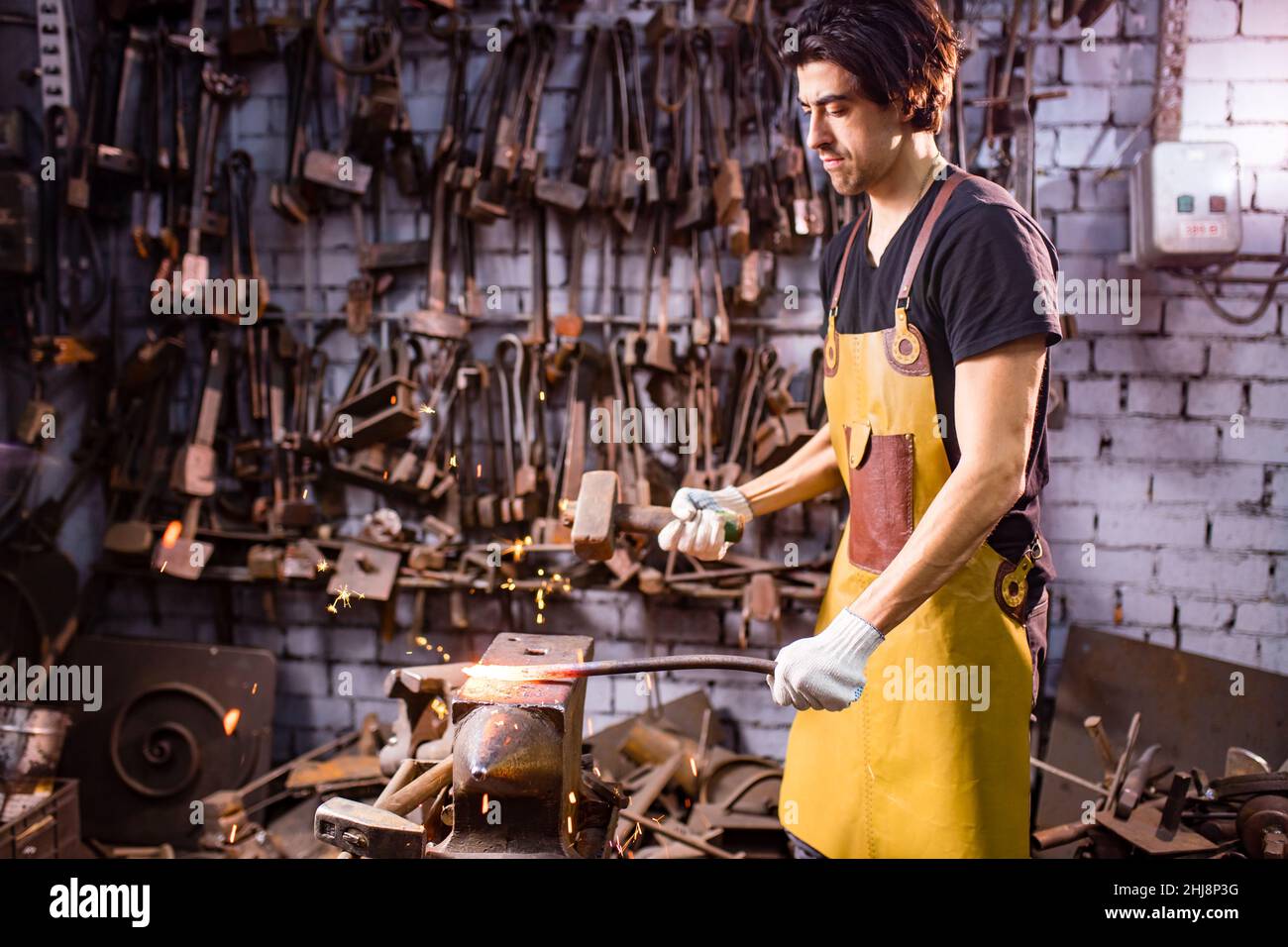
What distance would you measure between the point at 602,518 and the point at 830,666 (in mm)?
510

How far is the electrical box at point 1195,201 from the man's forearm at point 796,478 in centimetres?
171

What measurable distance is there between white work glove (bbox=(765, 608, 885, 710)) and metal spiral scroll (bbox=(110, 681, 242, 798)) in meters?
2.76

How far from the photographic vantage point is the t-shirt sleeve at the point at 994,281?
1.46 meters

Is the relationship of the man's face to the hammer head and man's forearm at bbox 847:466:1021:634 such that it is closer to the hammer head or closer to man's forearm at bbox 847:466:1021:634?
man's forearm at bbox 847:466:1021:634

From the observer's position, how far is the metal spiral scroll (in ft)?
11.3

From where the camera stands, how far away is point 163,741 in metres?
3.47

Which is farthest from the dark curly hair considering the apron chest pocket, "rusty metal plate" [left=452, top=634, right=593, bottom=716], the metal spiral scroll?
the metal spiral scroll

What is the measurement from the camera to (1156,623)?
338cm

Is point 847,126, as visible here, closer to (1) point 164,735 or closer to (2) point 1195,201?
(2) point 1195,201

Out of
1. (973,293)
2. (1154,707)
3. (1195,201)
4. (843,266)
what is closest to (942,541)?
(973,293)

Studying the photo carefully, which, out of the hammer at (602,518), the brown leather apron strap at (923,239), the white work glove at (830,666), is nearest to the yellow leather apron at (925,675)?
the brown leather apron strap at (923,239)

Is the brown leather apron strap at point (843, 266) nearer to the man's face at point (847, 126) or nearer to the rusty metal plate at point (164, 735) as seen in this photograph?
the man's face at point (847, 126)
